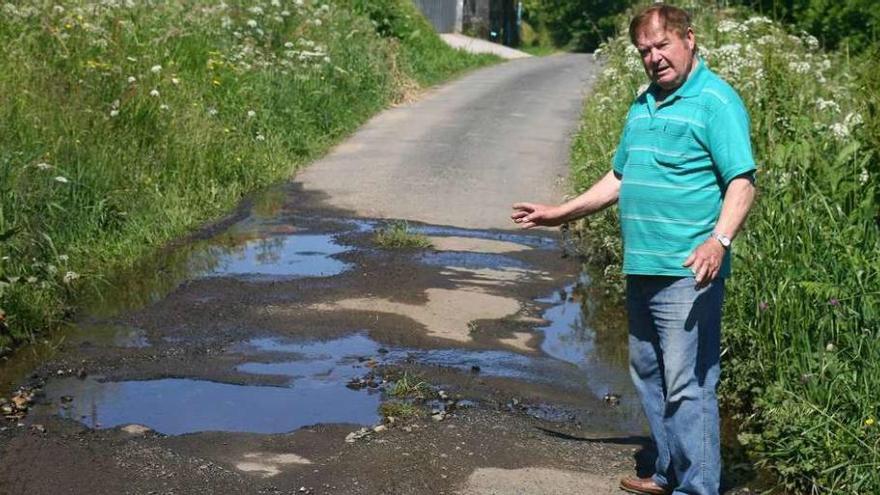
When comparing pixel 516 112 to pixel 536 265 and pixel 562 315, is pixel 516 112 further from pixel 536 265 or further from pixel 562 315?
pixel 562 315

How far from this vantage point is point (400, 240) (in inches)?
419

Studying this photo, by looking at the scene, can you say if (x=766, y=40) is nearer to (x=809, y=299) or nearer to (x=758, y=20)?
(x=758, y=20)

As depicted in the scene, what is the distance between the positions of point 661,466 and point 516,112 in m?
15.6

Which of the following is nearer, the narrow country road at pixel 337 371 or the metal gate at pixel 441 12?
the narrow country road at pixel 337 371

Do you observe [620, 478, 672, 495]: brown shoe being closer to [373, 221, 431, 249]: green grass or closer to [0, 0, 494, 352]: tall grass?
[0, 0, 494, 352]: tall grass

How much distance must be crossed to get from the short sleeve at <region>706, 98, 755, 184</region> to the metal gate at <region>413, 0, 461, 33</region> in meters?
35.4

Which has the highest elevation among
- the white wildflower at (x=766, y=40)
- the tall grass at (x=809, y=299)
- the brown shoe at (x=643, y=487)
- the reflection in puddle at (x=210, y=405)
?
the white wildflower at (x=766, y=40)

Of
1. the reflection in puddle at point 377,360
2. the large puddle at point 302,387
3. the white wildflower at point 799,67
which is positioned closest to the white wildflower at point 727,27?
the white wildflower at point 799,67

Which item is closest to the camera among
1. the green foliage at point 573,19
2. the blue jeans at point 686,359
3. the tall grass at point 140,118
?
the blue jeans at point 686,359

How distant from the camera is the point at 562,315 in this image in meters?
8.75

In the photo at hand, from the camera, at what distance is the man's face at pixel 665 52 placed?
4.81 meters

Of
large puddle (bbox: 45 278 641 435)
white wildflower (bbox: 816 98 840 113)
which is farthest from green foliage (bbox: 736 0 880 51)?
large puddle (bbox: 45 278 641 435)

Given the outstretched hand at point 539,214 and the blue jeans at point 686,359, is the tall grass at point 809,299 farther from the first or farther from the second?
the outstretched hand at point 539,214

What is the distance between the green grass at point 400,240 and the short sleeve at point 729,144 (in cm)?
594
